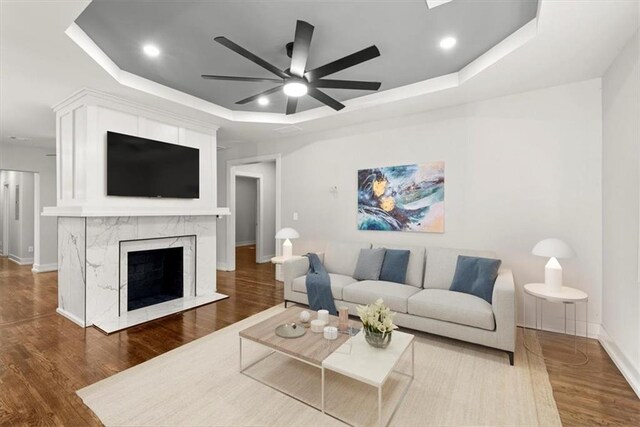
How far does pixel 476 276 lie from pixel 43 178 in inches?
343

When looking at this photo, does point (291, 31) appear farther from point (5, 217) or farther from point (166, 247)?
point (5, 217)

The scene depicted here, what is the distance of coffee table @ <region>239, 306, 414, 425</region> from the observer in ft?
6.26

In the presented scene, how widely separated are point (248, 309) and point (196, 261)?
122 centimetres

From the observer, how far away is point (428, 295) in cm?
320

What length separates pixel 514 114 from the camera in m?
3.54

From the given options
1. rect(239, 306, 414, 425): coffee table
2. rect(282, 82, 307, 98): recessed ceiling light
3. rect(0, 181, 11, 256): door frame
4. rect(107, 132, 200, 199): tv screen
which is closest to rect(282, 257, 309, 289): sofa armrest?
rect(239, 306, 414, 425): coffee table

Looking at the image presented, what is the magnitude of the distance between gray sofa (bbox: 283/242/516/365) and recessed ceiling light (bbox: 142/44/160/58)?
8.99 ft

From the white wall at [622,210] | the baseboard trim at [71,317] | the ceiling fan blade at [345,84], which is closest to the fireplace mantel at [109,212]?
the baseboard trim at [71,317]

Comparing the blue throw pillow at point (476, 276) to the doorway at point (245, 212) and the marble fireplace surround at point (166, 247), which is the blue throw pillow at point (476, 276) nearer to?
the marble fireplace surround at point (166, 247)

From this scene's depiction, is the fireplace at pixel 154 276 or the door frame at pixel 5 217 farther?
the door frame at pixel 5 217

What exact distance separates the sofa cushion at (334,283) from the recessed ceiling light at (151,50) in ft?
9.69

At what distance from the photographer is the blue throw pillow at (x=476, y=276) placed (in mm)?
3057

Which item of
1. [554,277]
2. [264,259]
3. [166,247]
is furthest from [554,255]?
[264,259]

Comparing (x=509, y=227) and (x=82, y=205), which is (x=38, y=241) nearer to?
(x=82, y=205)
